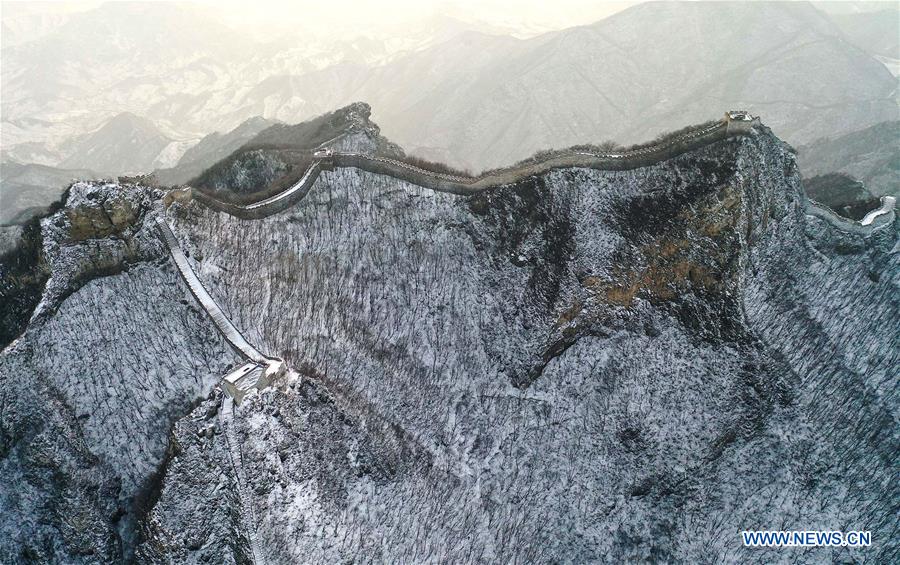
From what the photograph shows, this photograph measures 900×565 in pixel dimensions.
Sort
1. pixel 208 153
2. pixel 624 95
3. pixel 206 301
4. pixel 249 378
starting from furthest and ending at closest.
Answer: pixel 624 95 → pixel 208 153 → pixel 206 301 → pixel 249 378

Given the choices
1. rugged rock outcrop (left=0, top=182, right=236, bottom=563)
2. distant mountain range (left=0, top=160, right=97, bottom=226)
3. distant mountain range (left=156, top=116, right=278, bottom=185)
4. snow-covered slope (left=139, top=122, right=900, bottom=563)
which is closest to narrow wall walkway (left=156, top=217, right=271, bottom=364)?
rugged rock outcrop (left=0, top=182, right=236, bottom=563)

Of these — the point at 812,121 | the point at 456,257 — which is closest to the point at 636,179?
the point at 456,257

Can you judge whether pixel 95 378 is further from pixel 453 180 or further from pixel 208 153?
pixel 208 153

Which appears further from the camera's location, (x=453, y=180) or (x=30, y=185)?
(x=30, y=185)

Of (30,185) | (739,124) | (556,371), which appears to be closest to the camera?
(556,371)

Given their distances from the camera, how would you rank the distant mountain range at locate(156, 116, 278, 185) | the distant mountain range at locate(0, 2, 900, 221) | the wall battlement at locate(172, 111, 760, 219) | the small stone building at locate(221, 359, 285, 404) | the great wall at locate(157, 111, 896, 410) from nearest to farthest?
the small stone building at locate(221, 359, 285, 404), the great wall at locate(157, 111, 896, 410), the wall battlement at locate(172, 111, 760, 219), the distant mountain range at locate(156, 116, 278, 185), the distant mountain range at locate(0, 2, 900, 221)

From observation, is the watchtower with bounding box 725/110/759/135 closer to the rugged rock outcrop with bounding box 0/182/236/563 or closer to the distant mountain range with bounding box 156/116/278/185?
the rugged rock outcrop with bounding box 0/182/236/563

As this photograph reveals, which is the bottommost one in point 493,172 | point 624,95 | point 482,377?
point 482,377

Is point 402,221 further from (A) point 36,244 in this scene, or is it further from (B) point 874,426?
(B) point 874,426

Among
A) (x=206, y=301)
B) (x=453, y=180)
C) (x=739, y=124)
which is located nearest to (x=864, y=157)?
(x=739, y=124)

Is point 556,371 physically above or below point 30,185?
below
